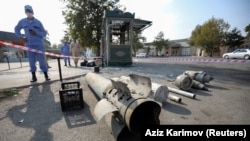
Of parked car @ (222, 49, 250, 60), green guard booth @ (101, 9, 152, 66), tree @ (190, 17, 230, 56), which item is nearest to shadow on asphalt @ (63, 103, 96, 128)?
green guard booth @ (101, 9, 152, 66)

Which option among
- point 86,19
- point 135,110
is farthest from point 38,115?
point 86,19

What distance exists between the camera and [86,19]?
16.2m

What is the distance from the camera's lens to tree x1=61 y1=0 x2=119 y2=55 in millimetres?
16125

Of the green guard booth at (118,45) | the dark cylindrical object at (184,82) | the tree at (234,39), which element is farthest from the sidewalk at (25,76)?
the tree at (234,39)

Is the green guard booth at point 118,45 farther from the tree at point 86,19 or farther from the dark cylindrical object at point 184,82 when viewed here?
the tree at point 86,19

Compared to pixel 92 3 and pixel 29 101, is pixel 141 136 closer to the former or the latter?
pixel 29 101

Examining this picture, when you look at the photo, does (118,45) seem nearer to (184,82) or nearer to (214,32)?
(184,82)

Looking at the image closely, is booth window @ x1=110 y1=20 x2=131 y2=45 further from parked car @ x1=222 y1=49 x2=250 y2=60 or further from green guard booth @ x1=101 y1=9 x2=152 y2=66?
parked car @ x1=222 y1=49 x2=250 y2=60

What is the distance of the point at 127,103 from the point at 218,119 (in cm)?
166

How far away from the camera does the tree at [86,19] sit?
635 inches

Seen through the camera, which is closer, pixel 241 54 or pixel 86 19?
pixel 86 19

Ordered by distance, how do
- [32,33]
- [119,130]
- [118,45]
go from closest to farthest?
[119,130], [32,33], [118,45]

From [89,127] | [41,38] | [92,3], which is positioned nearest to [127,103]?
[89,127]

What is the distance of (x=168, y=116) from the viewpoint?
2363mm
